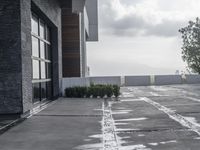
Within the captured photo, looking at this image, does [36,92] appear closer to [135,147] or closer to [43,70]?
[43,70]

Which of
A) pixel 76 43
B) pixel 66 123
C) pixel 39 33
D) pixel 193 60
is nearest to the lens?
pixel 66 123

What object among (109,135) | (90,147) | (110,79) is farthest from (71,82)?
(110,79)

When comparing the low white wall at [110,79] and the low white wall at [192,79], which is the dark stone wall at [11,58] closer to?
the low white wall at [110,79]

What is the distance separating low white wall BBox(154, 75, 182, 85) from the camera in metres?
51.9

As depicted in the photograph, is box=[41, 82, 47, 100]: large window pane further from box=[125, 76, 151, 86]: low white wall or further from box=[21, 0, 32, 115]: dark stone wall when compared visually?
box=[125, 76, 151, 86]: low white wall

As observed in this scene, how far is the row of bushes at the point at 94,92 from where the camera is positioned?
2550 centimetres

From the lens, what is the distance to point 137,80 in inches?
2018

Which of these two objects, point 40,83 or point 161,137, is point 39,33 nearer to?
point 40,83

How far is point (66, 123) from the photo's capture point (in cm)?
1235

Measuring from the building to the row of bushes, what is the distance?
0.97 meters

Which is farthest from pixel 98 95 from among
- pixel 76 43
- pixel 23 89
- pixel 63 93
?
pixel 23 89

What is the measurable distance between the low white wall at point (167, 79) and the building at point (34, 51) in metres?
19.1

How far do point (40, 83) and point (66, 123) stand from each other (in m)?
8.16

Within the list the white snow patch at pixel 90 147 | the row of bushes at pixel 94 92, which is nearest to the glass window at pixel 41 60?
the row of bushes at pixel 94 92
